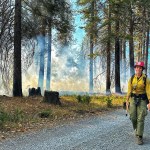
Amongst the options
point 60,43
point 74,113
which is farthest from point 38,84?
point 74,113

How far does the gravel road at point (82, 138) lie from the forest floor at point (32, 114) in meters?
0.66

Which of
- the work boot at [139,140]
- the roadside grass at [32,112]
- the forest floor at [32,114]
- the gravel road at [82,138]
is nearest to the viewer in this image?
the gravel road at [82,138]

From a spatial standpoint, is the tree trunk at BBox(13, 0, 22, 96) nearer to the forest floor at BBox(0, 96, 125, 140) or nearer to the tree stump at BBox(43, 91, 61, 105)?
the forest floor at BBox(0, 96, 125, 140)

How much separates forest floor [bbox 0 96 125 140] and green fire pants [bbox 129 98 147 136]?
3.50m

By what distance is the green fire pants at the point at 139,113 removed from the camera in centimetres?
1125

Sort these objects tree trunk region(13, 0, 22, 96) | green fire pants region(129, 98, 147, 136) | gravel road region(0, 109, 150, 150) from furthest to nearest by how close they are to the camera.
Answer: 1. tree trunk region(13, 0, 22, 96)
2. green fire pants region(129, 98, 147, 136)
3. gravel road region(0, 109, 150, 150)

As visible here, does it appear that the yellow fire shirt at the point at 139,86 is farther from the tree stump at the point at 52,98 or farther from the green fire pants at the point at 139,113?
the tree stump at the point at 52,98

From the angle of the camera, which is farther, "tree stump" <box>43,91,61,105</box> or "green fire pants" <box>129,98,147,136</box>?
"tree stump" <box>43,91,61,105</box>

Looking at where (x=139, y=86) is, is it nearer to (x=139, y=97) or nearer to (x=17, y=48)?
(x=139, y=97)

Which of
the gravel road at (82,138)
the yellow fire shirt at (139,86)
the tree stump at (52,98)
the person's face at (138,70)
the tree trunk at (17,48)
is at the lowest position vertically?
the gravel road at (82,138)

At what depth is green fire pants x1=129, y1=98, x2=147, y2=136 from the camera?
11.2 meters

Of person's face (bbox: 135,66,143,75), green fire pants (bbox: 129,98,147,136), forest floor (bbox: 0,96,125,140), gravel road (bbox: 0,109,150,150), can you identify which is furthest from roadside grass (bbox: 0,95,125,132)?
person's face (bbox: 135,66,143,75)

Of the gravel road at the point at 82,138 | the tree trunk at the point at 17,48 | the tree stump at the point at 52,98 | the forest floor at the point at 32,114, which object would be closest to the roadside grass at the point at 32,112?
the forest floor at the point at 32,114

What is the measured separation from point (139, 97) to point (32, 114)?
6477 mm
